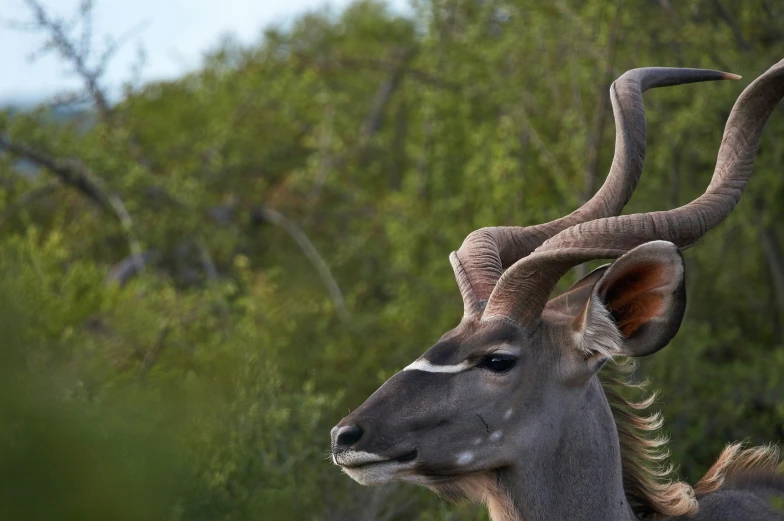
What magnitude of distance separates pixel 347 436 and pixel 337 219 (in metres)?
7.62

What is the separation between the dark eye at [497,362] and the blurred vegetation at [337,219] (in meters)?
1.00

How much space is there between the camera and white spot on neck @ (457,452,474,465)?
13.1 ft

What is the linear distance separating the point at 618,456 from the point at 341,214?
291 inches

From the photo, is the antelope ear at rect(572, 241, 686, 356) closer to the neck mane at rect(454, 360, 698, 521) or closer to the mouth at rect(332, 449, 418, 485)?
the neck mane at rect(454, 360, 698, 521)

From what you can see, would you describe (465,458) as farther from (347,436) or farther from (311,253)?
(311,253)

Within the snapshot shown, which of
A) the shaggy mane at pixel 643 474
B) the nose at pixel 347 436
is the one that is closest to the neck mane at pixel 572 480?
the shaggy mane at pixel 643 474

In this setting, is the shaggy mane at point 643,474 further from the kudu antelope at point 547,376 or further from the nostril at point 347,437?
the nostril at point 347,437

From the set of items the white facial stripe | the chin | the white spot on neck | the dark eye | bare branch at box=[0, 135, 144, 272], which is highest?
bare branch at box=[0, 135, 144, 272]

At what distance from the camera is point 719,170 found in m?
4.27

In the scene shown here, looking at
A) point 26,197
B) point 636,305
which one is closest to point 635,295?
point 636,305

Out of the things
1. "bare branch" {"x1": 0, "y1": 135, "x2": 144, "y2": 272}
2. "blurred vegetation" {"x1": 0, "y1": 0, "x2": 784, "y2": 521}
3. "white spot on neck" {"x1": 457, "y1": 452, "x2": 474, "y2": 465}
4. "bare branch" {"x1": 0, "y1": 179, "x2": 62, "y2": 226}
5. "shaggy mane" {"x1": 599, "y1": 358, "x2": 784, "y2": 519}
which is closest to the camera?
"white spot on neck" {"x1": 457, "y1": 452, "x2": 474, "y2": 465}

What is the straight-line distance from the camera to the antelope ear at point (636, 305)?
378 centimetres

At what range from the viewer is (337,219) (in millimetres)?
11359

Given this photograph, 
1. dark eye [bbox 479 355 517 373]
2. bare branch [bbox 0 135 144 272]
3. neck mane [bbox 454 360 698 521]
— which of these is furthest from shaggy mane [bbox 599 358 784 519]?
bare branch [bbox 0 135 144 272]
